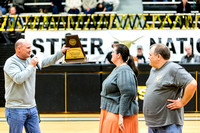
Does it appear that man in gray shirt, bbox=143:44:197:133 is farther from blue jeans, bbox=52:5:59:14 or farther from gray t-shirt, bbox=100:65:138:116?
blue jeans, bbox=52:5:59:14

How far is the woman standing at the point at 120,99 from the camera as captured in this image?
4414 mm

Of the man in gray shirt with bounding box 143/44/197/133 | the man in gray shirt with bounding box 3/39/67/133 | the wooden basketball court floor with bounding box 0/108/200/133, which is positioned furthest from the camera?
the wooden basketball court floor with bounding box 0/108/200/133

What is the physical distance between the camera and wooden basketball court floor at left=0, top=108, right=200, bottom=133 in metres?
8.02

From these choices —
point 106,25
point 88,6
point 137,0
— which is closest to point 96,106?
point 106,25

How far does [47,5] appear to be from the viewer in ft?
54.1

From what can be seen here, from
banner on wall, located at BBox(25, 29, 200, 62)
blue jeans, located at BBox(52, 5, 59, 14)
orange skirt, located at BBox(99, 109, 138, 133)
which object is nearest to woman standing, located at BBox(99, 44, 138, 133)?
orange skirt, located at BBox(99, 109, 138, 133)

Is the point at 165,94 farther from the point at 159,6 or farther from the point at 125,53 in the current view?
the point at 159,6

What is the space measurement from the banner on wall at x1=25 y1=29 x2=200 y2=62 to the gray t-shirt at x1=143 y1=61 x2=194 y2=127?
22.4ft

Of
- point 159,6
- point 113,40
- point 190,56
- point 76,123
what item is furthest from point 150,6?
point 76,123

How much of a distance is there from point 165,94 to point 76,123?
5062mm

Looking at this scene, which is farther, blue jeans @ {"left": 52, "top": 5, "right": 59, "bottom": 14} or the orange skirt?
blue jeans @ {"left": 52, "top": 5, "right": 59, "bottom": 14}

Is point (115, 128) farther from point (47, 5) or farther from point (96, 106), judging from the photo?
point (47, 5)

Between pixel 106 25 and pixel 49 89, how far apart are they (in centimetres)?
259

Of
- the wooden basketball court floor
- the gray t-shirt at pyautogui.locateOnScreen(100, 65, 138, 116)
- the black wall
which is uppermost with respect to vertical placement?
the gray t-shirt at pyautogui.locateOnScreen(100, 65, 138, 116)
